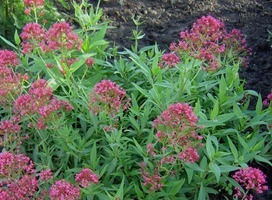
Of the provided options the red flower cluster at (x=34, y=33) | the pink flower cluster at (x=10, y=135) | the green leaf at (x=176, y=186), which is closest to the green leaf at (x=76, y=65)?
the red flower cluster at (x=34, y=33)

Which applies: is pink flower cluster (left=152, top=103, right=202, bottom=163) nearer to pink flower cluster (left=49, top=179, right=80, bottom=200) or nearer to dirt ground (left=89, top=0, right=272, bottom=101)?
pink flower cluster (left=49, top=179, right=80, bottom=200)

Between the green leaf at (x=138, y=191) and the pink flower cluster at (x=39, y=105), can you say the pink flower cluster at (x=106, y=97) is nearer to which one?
the pink flower cluster at (x=39, y=105)

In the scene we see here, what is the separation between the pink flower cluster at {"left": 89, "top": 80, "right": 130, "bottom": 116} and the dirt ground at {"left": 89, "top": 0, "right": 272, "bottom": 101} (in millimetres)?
1871

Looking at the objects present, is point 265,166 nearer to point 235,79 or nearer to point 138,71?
point 235,79

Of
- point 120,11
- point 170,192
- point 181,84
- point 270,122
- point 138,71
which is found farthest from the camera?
point 120,11

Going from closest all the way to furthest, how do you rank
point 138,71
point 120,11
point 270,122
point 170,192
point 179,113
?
point 179,113
point 170,192
point 270,122
point 138,71
point 120,11

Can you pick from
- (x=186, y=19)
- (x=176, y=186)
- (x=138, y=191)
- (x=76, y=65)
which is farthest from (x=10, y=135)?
(x=186, y=19)

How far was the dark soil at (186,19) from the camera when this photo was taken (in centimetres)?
446

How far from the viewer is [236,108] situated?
296cm

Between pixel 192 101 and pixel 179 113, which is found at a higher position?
pixel 179 113

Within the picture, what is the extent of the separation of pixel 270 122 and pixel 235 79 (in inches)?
14.2

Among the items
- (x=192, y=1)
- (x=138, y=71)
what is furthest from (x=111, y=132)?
(x=192, y=1)

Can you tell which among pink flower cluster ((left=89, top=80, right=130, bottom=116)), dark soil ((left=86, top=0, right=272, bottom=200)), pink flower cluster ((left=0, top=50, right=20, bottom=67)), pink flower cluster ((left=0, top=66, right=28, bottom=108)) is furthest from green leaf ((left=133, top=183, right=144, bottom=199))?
dark soil ((left=86, top=0, right=272, bottom=200))

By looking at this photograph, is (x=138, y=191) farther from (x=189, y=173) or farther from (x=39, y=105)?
(x=39, y=105)
